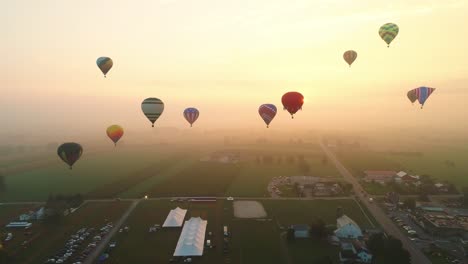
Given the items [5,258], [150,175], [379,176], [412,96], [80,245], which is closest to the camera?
[5,258]

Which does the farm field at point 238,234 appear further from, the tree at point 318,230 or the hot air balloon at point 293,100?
the hot air balloon at point 293,100

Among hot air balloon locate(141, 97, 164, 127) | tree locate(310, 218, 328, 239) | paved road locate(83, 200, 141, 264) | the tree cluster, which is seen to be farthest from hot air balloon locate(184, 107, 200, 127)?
the tree cluster

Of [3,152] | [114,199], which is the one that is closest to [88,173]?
[114,199]

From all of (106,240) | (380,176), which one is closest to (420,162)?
(380,176)

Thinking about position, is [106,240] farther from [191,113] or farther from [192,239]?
[191,113]

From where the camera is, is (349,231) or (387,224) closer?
(349,231)

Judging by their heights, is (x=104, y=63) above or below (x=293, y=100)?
above

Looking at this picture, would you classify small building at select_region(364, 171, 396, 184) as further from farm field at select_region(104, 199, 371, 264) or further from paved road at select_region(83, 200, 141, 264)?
paved road at select_region(83, 200, 141, 264)

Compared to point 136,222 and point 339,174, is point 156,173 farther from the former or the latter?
point 339,174
